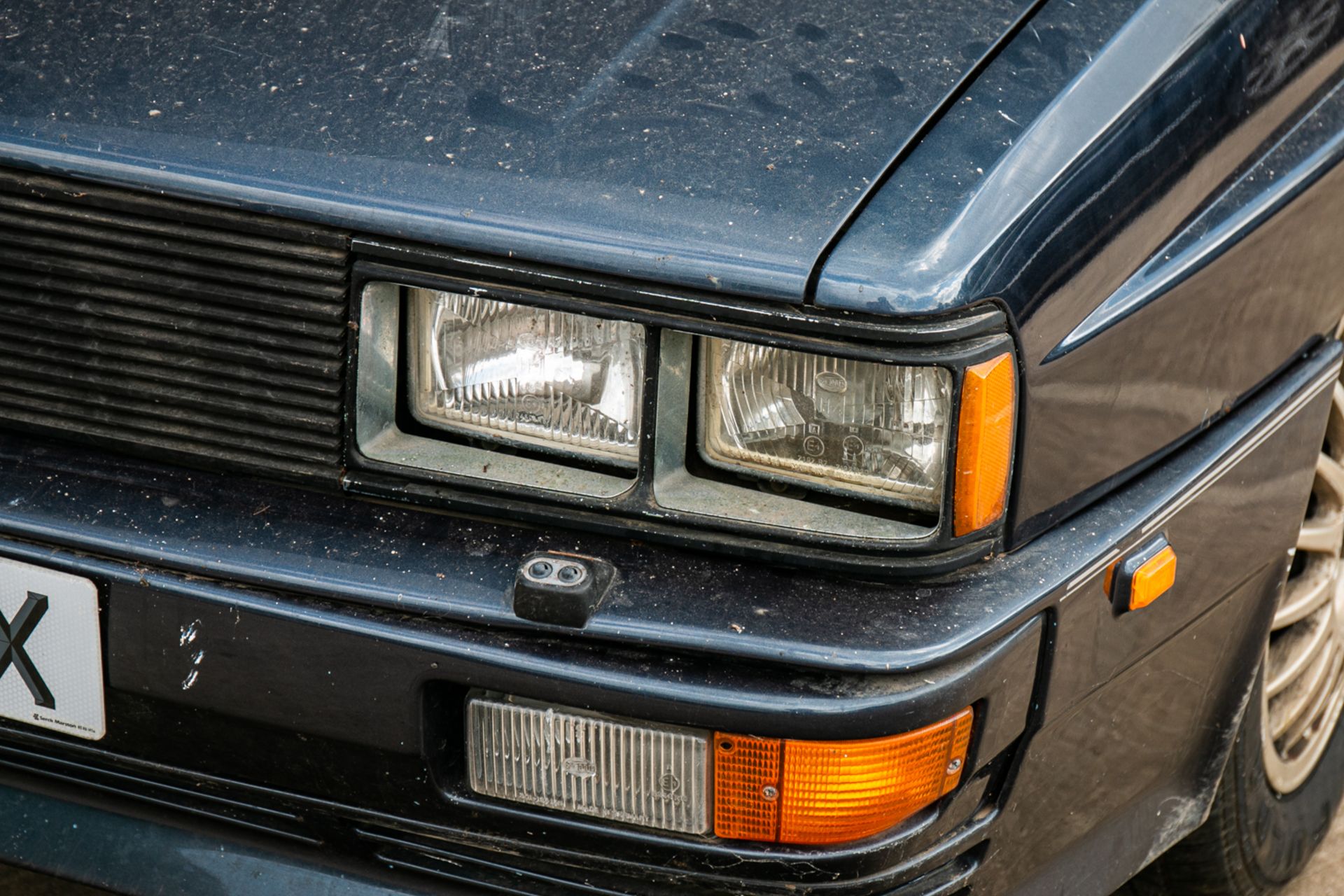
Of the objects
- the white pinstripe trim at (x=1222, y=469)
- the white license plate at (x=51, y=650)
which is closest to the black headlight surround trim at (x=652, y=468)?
the white pinstripe trim at (x=1222, y=469)

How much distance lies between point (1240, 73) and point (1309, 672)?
1.16 metres

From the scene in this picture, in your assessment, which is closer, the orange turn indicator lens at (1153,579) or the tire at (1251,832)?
the orange turn indicator lens at (1153,579)

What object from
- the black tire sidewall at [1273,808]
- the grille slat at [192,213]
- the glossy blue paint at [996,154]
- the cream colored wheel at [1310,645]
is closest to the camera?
the glossy blue paint at [996,154]

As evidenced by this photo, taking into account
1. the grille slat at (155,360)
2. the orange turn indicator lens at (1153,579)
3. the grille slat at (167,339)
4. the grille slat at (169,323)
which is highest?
the grille slat at (169,323)

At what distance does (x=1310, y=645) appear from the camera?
8.09 feet

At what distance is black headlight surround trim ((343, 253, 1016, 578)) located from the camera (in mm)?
1473

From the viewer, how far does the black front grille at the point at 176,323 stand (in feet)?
5.34

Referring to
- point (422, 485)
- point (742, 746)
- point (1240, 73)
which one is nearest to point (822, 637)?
point (742, 746)

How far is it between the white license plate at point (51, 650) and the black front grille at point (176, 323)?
0.19 meters

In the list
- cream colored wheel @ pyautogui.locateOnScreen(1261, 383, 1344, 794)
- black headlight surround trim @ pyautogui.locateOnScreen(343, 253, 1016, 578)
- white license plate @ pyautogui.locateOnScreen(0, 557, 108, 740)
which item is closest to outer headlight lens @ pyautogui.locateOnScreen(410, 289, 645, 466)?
black headlight surround trim @ pyautogui.locateOnScreen(343, 253, 1016, 578)

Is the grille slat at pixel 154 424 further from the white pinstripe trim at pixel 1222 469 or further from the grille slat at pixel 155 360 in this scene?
the white pinstripe trim at pixel 1222 469

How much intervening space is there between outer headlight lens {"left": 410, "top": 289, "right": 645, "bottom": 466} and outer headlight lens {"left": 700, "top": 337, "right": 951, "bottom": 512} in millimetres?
93

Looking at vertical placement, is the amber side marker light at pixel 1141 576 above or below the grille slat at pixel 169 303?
below

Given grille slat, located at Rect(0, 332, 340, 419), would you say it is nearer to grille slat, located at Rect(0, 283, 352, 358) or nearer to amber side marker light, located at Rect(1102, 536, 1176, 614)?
grille slat, located at Rect(0, 283, 352, 358)
